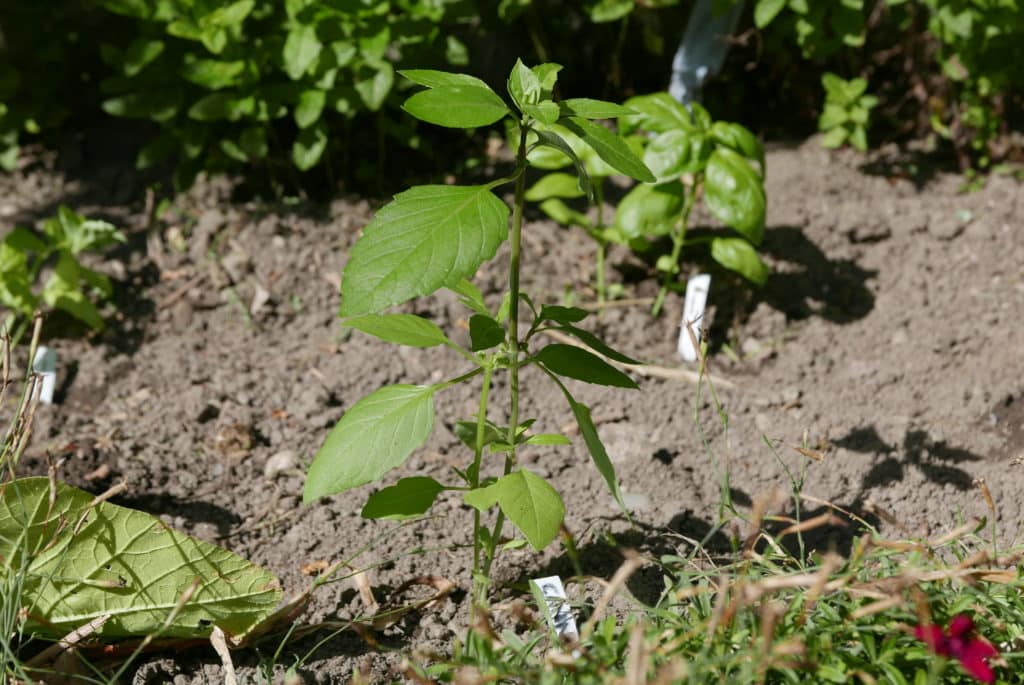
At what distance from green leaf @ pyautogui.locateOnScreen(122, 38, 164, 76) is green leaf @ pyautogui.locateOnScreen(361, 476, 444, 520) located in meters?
1.78

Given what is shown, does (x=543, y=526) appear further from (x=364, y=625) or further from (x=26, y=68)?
(x=26, y=68)

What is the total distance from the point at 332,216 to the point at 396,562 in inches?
56.0

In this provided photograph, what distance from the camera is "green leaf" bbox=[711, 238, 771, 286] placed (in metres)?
2.63

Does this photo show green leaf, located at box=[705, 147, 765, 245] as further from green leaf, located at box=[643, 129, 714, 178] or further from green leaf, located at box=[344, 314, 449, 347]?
green leaf, located at box=[344, 314, 449, 347]

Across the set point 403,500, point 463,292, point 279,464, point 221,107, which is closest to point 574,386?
point 279,464

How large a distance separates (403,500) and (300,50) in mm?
1567

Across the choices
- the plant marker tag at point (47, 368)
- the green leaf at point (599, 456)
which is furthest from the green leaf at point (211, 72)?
the green leaf at point (599, 456)

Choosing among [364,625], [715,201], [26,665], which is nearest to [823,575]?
[364,625]

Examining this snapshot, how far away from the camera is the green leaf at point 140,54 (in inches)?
113

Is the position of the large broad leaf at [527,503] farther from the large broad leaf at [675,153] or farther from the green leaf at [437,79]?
the large broad leaf at [675,153]

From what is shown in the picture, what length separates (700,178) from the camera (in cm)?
267

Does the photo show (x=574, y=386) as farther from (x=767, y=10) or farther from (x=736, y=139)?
(x=767, y=10)

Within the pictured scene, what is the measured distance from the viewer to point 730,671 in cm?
141

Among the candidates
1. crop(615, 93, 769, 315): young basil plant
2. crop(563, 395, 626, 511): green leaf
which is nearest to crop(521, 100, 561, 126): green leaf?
A: crop(563, 395, 626, 511): green leaf
